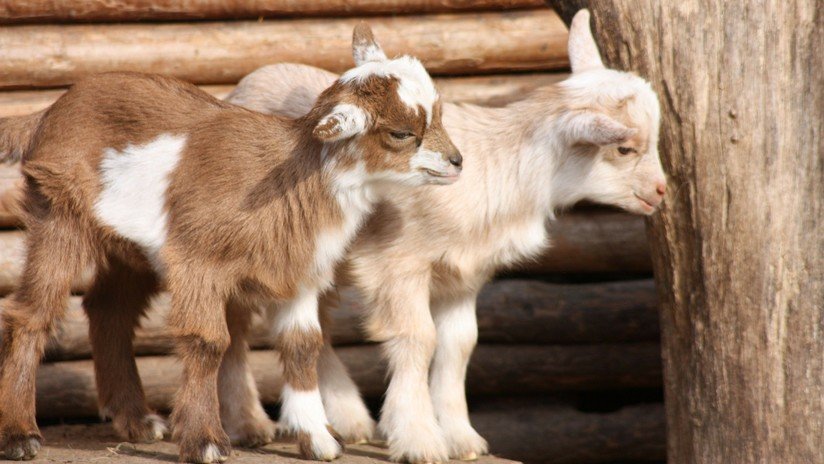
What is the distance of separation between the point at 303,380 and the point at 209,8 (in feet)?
9.81

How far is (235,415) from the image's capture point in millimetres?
5863

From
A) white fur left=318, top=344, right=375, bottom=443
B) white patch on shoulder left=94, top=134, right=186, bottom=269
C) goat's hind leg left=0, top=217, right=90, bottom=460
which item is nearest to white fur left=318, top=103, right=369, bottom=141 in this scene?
white patch on shoulder left=94, top=134, right=186, bottom=269

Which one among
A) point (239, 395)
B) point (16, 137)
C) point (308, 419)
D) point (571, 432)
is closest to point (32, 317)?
point (16, 137)

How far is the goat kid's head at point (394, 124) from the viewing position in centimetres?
489

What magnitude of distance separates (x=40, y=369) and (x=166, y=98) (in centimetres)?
268

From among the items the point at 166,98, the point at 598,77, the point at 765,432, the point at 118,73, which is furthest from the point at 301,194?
the point at 765,432

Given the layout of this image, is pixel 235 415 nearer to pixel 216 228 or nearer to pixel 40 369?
pixel 216 228

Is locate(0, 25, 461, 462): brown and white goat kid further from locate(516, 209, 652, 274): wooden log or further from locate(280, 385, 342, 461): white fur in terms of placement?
locate(516, 209, 652, 274): wooden log

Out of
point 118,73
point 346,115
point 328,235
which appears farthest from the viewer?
point 118,73

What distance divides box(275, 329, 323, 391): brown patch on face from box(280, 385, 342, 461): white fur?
42 millimetres

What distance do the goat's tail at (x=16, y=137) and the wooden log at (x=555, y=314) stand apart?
2492 millimetres

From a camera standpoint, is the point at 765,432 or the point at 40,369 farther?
the point at 40,369

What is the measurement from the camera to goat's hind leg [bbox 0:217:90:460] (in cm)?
516

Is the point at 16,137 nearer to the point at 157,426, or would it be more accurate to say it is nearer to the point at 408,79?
the point at 157,426
